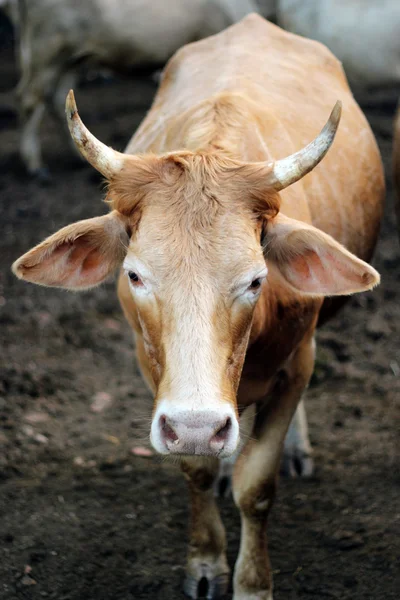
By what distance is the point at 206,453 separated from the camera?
2.71m

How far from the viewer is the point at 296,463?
4777mm

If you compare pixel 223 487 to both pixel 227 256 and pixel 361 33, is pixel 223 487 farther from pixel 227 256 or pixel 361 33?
pixel 361 33

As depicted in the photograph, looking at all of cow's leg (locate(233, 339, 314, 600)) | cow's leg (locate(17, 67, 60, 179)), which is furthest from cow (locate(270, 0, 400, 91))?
cow's leg (locate(233, 339, 314, 600))

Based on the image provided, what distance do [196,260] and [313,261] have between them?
1.94 ft

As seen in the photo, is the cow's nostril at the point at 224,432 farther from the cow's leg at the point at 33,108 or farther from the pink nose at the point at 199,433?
the cow's leg at the point at 33,108

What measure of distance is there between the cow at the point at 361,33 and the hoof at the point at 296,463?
5.01 meters

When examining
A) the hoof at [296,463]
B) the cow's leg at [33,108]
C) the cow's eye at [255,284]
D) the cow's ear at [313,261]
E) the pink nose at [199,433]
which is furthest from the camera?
the cow's leg at [33,108]

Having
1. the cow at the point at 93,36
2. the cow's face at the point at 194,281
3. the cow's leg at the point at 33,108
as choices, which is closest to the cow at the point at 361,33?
the cow at the point at 93,36

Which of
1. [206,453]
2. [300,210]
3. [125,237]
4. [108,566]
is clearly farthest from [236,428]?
[108,566]

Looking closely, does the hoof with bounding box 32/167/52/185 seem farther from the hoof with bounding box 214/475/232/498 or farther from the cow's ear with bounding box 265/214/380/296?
the cow's ear with bounding box 265/214/380/296

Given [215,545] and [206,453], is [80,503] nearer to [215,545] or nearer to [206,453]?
[215,545]

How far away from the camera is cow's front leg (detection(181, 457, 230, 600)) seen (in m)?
3.90

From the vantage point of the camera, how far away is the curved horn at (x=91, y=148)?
9.66 feet

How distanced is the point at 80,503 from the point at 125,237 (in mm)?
1692
